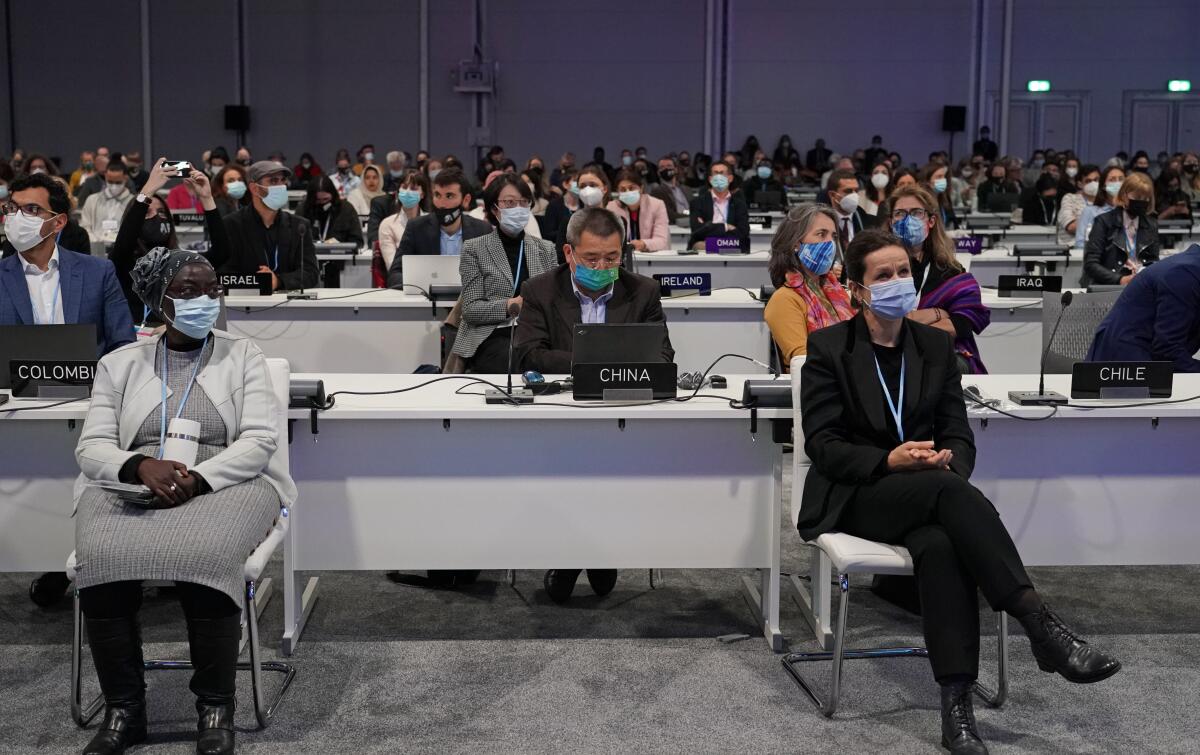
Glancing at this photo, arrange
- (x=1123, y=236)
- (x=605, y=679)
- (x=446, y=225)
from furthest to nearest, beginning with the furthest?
1. (x=1123, y=236)
2. (x=446, y=225)
3. (x=605, y=679)

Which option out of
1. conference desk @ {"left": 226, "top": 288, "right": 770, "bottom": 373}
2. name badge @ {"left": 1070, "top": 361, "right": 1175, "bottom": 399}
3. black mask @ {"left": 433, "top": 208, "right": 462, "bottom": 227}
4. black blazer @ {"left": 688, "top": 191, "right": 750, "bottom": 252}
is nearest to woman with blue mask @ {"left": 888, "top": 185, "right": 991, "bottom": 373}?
name badge @ {"left": 1070, "top": 361, "right": 1175, "bottom": 399}

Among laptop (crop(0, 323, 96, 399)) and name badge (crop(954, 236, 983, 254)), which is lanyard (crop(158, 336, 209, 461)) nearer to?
laptop (crop(0, 323, 96, 399))

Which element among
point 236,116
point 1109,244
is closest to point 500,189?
point 1109,244

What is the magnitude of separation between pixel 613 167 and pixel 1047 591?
14607 millimetres

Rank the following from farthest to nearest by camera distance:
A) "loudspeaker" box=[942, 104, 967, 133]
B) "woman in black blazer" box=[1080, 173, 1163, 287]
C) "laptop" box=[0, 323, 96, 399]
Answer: "loudspeaker" box=[942, 104, 967, 133], "woman in black blazer" box=[1080, 173, 1163, 287], "laptop" box=[0, 323, 96, 399]

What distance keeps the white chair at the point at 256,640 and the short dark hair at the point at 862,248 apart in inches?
57.4

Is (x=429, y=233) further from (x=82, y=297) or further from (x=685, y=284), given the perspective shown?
(x=82, y=297)

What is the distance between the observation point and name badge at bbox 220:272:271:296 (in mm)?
6035

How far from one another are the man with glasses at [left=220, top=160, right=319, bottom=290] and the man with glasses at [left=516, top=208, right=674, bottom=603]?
7.35 feet

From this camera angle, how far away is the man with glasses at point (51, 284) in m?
3.96

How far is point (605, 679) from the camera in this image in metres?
3.35

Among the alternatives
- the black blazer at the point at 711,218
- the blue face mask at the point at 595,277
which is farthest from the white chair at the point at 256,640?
the black blazer at the point at 711,218

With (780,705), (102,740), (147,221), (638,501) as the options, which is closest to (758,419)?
(638,501)

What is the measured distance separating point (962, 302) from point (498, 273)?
1769 mm
